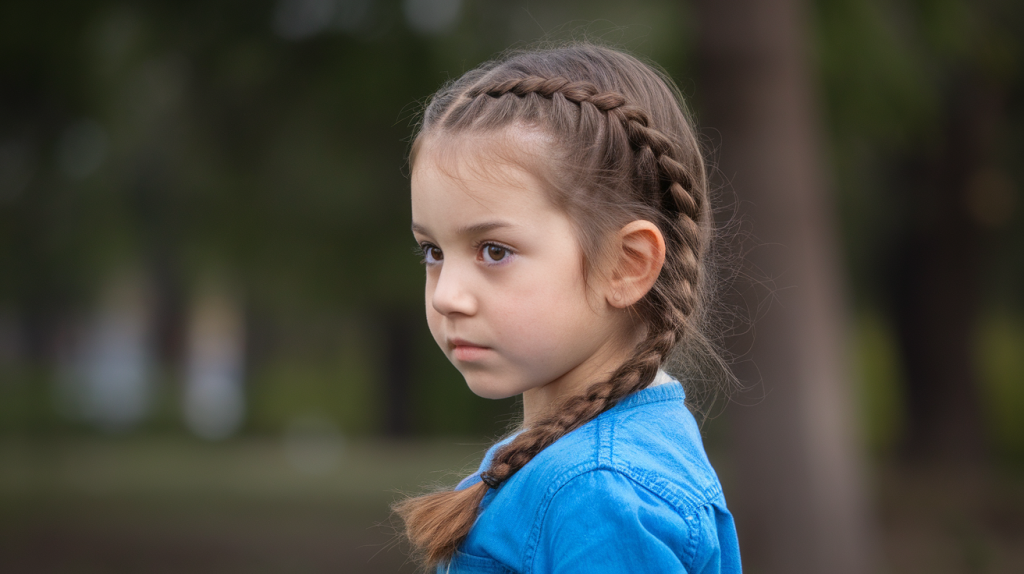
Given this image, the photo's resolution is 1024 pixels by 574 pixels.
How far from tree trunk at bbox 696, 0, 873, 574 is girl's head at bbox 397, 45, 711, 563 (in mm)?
3979

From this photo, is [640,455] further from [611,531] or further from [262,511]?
[262,511]

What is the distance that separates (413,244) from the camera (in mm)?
8516

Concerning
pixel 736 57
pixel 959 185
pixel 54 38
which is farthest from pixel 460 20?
pixel 959 185

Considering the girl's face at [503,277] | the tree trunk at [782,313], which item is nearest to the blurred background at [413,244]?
the tree trunk at [782,313]

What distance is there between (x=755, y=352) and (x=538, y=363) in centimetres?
428

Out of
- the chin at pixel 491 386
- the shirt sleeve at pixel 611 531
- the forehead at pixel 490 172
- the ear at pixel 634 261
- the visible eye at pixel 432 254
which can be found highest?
the forehead at pixel 490 172

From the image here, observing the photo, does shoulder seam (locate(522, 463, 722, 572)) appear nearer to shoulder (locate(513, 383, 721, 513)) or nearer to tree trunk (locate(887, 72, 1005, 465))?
shoulder (locate(513, 383, 721, 513))

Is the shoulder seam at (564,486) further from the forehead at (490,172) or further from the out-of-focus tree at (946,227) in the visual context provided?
the out-of-focus tree at (946,227)

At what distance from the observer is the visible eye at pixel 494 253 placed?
1.48 m

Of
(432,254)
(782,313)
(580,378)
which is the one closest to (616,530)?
(580,378)

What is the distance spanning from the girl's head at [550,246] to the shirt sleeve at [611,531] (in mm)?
149

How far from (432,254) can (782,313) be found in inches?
170

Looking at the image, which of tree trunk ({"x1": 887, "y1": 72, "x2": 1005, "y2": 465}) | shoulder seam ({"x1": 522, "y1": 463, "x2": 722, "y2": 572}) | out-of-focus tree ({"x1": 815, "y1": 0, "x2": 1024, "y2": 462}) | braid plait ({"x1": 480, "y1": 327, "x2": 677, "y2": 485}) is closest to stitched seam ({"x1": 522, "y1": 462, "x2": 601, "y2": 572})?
shoulder seam ({"x1": 522, "y1": 463, "x2": 722, "y2": 572})

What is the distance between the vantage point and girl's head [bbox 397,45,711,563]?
1478 mm
